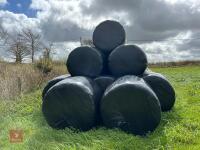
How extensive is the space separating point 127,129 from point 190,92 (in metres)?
7.16

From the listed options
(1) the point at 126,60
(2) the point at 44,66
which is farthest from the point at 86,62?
(2) the point at 44,66

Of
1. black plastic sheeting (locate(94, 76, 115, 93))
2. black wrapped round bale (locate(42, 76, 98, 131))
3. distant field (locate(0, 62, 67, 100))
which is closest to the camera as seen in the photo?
black wrapped round bale (locate(42, 76, 98, 131))

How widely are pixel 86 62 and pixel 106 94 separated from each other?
1.47 meters

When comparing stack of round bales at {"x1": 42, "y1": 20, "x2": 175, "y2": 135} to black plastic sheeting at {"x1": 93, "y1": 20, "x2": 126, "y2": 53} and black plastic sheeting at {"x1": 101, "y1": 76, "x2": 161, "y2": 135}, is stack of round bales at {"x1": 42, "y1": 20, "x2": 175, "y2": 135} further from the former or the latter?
black plastic sheeting at {"x1": 93, "y1": 20, "x2": 126, "y2": 53}

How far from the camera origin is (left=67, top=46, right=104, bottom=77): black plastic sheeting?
807cm

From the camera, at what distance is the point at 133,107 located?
6.77m

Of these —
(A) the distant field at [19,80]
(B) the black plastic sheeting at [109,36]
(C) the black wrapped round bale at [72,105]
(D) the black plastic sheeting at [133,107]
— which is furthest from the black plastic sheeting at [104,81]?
(A) the distant field at [19,80]

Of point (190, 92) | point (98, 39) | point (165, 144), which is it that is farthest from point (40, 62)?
point (165, 144)

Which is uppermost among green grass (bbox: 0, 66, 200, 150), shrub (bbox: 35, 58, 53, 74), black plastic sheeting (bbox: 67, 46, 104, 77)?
black plastic sheeting (bbox: 67, 46, 104, 77)

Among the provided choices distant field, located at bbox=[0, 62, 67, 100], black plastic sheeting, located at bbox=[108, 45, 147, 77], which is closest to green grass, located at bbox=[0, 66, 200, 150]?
black plastic sheeting, located at bbox=[108, 45, 147, 77]

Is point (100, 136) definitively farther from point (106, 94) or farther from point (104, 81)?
point (104, 81)

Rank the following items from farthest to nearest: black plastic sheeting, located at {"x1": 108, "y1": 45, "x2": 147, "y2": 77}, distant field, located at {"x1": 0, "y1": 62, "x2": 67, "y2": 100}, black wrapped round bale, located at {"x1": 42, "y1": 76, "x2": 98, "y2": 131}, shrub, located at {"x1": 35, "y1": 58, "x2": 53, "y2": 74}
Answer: shrub, located at {"x1": 35, "y1": 58, "x2": 53, "y2": 74}
distant field, located at {"x1": 0, "y1": 62, "x2": 67, "y2": 100}
black plastic sheeting, located at {"x1": 108, "y1": 45, "x2": 147, "y2": 77}
black wrapped round bale, located at {"x1": 42, "y1": 76, "x2": 98, "y2": 131}

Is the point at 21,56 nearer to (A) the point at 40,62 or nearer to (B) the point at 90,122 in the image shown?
(A) the point at 40,62

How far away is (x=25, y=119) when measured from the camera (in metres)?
8.20
